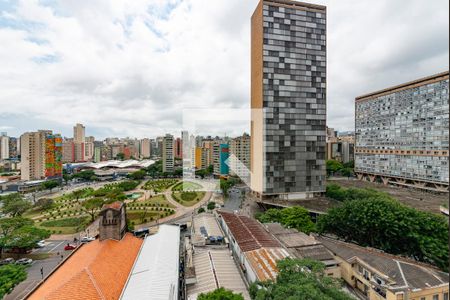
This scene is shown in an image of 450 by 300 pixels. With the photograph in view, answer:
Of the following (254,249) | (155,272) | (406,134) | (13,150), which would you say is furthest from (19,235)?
(13,150)

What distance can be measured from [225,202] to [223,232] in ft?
50.3

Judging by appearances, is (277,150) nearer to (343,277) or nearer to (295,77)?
(295,77)

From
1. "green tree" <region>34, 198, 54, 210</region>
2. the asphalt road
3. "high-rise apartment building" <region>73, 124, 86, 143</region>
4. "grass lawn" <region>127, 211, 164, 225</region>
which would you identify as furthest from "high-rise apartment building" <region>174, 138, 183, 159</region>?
the asphalt road

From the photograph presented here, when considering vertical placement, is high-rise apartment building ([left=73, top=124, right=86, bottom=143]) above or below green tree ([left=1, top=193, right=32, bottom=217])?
above

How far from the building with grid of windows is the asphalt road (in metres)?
40.0

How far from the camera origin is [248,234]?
13.9m

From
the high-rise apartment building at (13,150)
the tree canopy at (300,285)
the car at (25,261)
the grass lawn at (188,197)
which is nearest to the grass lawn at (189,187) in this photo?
the grass lawn at (188,197)

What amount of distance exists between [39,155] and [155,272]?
1831 inches

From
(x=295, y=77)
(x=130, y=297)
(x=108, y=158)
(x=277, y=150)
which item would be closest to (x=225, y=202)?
(x=277, y=150)

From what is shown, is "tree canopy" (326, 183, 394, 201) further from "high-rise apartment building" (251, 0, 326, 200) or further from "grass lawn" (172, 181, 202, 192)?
"grass lawn" (172, 181, 202, 192)

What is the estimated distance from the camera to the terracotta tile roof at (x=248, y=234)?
1232 cm

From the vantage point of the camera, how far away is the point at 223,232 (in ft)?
54.4

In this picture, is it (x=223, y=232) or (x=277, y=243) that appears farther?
(x=223, y=232)

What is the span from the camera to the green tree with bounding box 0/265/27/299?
9.80m
